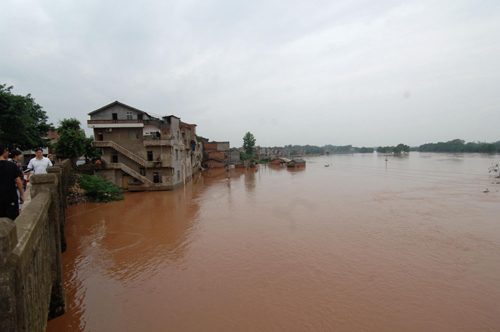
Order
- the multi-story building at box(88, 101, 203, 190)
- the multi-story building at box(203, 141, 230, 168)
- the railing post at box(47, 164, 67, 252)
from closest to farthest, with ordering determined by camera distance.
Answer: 1. the railing post at box(47, 164, 67, 252)
2. the multi-story building at box(88, 101, 203, 190)
3. the multi-story building at box(203, 141, 230, 168)

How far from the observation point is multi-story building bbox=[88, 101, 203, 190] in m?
25.6

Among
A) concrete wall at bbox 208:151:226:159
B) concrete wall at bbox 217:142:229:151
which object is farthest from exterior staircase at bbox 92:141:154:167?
concrete wall at bbox 217:142:229:151

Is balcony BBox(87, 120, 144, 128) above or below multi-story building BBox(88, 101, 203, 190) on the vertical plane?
above

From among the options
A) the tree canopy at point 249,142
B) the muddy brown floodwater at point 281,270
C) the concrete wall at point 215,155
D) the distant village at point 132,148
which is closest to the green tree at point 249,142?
the tree canopy at point 249,142

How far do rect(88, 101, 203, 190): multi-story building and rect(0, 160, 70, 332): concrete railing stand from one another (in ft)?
66.1

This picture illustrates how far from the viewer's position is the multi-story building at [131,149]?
25.6m

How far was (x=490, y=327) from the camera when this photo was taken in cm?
746

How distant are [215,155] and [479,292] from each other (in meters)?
53.7

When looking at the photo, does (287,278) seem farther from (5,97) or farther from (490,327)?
(5,97)

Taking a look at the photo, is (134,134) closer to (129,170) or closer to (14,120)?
(129,170)

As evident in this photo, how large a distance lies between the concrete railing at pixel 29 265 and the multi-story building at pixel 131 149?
793 inches

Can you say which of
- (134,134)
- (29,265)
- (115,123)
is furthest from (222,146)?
(29,265)

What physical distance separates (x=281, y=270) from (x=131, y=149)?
2167 centimetres

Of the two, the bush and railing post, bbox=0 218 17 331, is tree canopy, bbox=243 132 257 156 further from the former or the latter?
railing post, bbox=0 218 17 331
